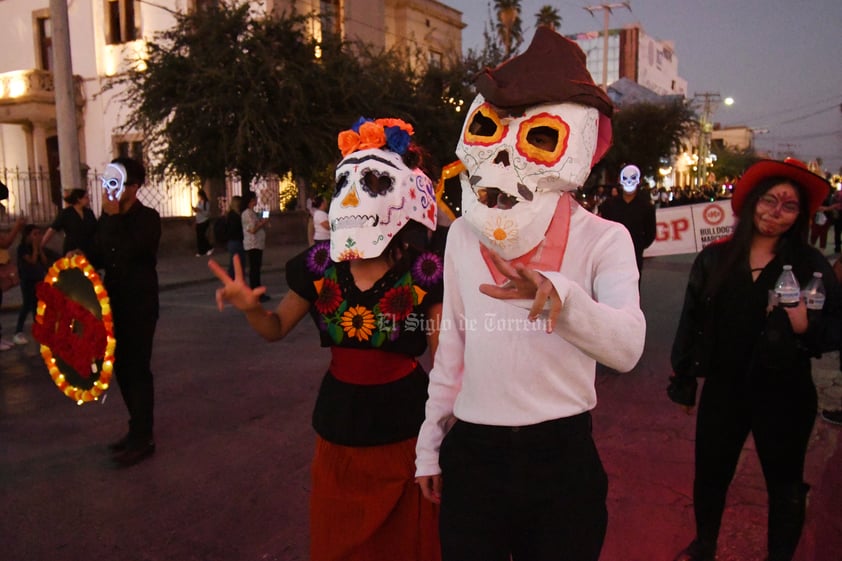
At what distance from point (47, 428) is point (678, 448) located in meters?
4.68

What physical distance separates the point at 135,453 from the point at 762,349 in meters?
3.80

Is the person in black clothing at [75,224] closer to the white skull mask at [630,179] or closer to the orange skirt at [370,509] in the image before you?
the orange skirt at [370,509]

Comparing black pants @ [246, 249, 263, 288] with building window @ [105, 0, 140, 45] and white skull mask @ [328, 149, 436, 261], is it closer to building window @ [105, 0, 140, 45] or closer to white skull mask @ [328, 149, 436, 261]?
white skull mask @ [328, 149, 436, 261]

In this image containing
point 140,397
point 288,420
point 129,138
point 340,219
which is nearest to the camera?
point 340,219

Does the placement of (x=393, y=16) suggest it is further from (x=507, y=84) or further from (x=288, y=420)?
(x=507, y=84)

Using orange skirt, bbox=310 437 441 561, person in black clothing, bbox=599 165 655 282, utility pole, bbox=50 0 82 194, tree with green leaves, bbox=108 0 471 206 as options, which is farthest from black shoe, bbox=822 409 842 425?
tree with green leaves, bbox=108 0 471 206

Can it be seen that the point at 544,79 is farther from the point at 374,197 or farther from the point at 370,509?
the point at 370,509

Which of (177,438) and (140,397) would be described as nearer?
(140,397)

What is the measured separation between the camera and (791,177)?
2.80 meters

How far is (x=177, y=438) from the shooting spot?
4.75 m

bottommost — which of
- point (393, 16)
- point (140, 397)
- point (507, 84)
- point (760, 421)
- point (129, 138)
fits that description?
point (140, 397)

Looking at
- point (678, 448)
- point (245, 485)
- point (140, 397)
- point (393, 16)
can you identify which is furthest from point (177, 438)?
point (393, 16)

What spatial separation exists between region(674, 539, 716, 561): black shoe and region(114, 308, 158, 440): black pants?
3.38 metres

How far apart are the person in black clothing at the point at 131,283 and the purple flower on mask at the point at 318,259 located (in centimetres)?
210
